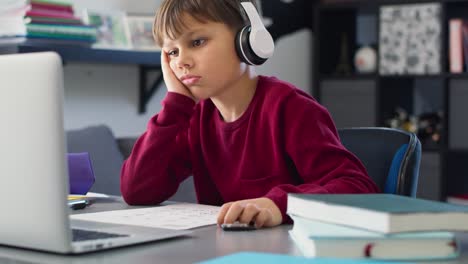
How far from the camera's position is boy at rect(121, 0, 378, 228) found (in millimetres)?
1472

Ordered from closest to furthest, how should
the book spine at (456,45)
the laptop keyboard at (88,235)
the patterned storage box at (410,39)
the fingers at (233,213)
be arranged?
the laptop keyboard at (88,235), the fingers at (233,213), the book spine at (456,45), the patterned storage box at (410,39)

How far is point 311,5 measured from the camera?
185 inches

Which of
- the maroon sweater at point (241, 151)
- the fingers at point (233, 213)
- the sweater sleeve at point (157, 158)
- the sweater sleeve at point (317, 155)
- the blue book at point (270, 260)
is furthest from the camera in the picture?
the sweater sleeve at point (157, 158)

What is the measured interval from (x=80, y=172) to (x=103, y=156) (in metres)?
1.14

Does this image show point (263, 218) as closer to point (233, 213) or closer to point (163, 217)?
point (233, 213)

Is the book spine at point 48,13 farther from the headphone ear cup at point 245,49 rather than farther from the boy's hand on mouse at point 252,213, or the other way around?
the boy's hand on mouse at point 252,213

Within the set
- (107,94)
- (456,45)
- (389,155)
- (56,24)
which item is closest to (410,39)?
(456,45)

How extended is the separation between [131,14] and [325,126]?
6.03 ft

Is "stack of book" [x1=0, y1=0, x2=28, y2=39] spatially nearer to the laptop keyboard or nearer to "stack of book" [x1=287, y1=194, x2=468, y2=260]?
the laptop keyboard

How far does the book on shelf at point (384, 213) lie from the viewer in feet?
3.00

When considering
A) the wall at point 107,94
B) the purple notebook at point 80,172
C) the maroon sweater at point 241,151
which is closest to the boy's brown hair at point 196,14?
the maroon sweater at point 241,151

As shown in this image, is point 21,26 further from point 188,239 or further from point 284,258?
point 284,258

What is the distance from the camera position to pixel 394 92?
175 inches

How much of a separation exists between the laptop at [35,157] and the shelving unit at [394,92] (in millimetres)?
3386
